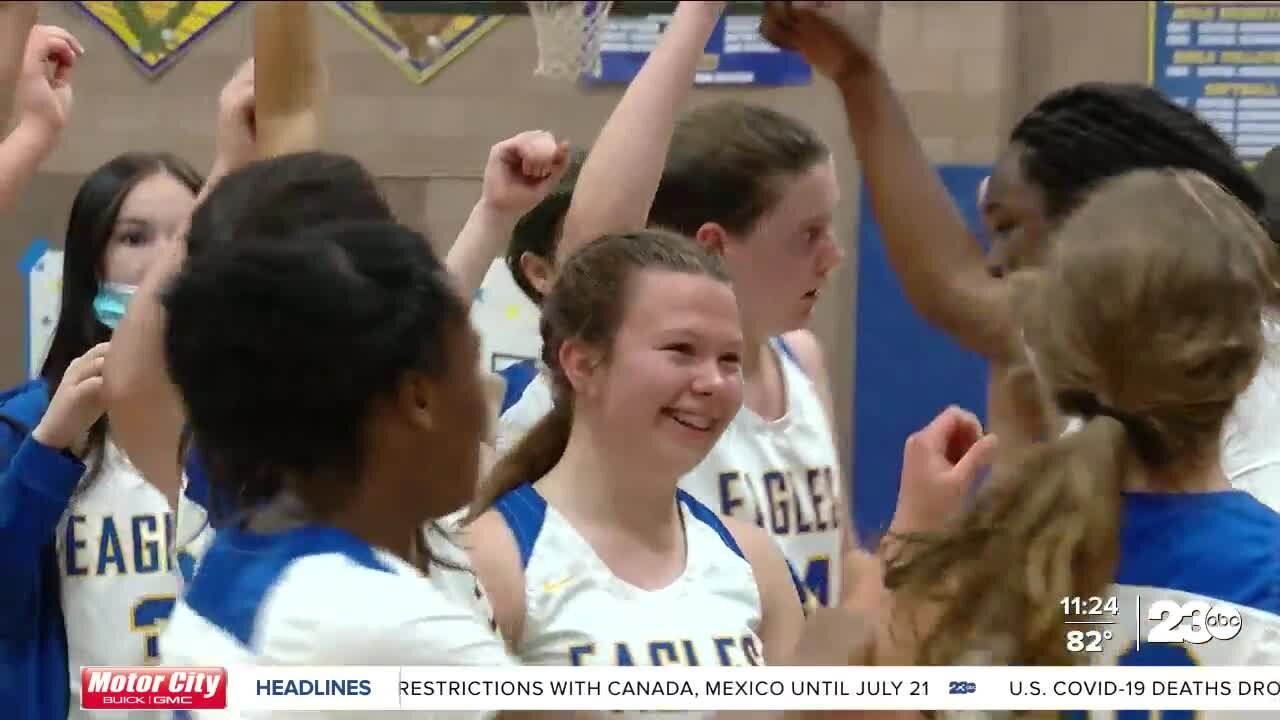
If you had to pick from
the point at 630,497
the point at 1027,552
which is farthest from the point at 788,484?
the point at 1027,552

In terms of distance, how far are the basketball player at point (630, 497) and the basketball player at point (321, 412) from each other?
20 centimetres

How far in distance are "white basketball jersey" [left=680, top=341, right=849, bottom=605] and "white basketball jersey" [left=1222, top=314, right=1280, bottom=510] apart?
1.22ft

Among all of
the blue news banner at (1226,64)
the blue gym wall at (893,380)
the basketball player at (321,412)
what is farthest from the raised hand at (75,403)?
the blue news banner at (1226,64)

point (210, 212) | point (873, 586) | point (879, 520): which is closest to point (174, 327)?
point (210, 212)

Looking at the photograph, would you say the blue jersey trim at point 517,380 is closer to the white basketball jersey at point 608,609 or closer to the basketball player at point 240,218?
the basketball player at point 240,218

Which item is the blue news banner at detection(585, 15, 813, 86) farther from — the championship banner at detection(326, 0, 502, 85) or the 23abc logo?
the 23abc logo

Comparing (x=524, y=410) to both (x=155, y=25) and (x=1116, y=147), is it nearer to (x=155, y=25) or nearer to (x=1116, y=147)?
(x=1116, y=147)

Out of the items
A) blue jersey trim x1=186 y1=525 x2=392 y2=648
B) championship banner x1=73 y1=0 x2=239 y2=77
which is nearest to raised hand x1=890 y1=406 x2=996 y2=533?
blue jersey trim x1=186 y1=525 x2=392 y2=648

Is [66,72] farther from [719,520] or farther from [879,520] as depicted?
[879,520]

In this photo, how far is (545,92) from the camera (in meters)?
2.43

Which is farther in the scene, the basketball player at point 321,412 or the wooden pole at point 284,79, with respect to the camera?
the wooden pole at point 284,79

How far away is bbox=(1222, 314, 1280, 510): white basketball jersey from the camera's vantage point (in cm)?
112

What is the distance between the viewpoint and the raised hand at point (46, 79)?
1.29m

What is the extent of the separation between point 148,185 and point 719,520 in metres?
0.81
